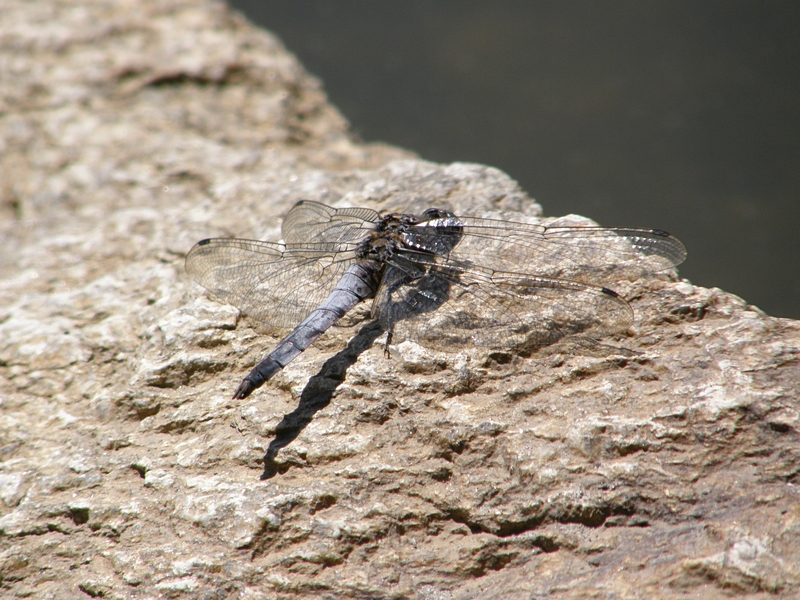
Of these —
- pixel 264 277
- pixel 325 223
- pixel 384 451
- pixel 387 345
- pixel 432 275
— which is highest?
pixel 325 223

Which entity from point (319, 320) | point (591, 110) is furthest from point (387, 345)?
point (591, 110)

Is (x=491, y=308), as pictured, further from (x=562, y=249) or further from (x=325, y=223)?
(x=325, y=223)

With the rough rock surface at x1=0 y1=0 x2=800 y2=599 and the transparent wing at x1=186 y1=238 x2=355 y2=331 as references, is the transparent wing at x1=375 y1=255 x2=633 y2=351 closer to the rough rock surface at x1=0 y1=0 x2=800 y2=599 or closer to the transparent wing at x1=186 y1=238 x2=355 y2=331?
the rough rock surface at x1=0 y1=0 x2=800 y2=599

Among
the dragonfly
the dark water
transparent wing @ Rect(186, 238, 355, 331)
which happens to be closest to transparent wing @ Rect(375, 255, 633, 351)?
the dragonfly

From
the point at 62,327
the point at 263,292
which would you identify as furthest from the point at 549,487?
the point at 62,327

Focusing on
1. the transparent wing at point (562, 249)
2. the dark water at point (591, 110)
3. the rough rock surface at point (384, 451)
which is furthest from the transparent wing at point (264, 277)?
the dark water at point (591, 110)

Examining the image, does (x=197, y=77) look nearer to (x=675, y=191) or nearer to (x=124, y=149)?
(x=124, y=149)
